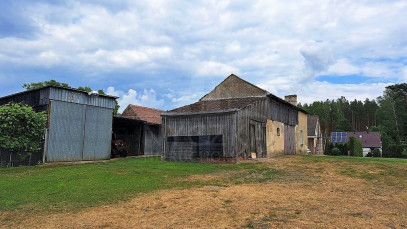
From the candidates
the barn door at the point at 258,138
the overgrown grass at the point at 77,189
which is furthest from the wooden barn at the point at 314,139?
the overgrown grass at the point at 77,189

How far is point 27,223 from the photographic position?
6.01 m

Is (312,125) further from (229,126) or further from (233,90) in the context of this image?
(229,126)

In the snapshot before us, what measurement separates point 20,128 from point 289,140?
77.4ft

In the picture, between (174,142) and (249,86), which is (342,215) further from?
(249,86)

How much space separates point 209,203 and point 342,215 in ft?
10.8

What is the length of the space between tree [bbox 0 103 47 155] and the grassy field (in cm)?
608

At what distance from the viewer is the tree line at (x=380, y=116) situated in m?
50.2

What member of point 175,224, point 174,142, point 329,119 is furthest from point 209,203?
point 329,119

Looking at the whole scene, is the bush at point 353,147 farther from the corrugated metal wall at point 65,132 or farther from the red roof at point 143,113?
the corrugated metal wall at point 65,132

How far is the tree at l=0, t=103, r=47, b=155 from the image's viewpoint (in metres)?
16.1

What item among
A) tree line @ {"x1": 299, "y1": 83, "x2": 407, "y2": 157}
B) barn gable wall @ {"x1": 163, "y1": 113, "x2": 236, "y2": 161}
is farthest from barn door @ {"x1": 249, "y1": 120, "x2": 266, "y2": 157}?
tree line @ {"x1": 299, "y1": 83, "x2": 407, "y2": 157}

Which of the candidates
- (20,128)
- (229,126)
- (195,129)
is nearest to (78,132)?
(20,128)

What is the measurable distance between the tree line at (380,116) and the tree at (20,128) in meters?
42.3

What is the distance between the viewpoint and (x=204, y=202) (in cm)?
756
